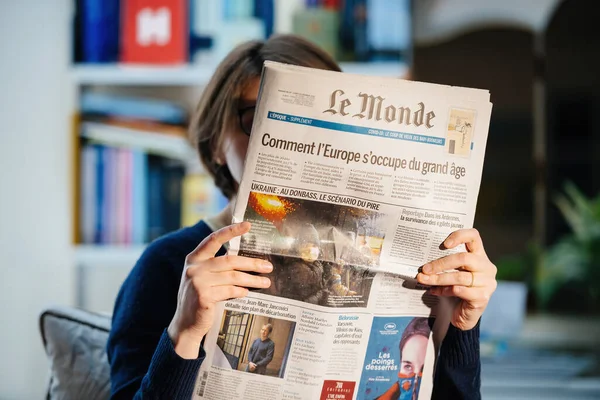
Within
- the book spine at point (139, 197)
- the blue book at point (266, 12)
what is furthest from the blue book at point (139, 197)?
the blue book at point (266, 12)

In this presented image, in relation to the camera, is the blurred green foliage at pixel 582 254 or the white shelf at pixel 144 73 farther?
the blurred green foliage at pixel 582 254

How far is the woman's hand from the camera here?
811 mm

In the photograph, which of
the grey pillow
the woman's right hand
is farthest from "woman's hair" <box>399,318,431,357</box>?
the grey pillow

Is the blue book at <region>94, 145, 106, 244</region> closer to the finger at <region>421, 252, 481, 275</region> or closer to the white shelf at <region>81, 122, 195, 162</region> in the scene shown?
the white shelf at <region>81, 122, 195, 162</region>

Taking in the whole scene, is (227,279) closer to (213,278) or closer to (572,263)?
(213,278)

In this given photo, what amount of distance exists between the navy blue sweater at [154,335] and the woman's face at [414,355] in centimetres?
7

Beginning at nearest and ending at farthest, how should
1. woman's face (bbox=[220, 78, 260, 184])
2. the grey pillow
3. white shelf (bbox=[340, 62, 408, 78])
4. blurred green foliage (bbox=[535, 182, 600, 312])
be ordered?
woman's face (bbox=[220, 78, 260, 184])
the grey pillow
white shelf (bbox=[340, 62, 408, 78])
blurred green foliage (bbox=[535, 182, 600, 312])

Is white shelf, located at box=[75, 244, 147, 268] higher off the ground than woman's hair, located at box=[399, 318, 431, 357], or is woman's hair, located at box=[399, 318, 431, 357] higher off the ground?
woman's hair, located at box=[399, 318, 431, 357]

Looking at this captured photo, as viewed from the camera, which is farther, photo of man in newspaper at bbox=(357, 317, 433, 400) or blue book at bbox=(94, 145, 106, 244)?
blue book at bbox=(94, 145, 106, 244)

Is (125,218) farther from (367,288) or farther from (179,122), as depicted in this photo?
(367,288)

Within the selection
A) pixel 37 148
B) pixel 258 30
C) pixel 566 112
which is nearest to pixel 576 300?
pixel 566 112

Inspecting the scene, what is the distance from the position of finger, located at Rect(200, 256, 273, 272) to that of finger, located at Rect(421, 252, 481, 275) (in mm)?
214

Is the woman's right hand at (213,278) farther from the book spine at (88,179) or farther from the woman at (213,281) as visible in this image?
the book spine at (88,179)

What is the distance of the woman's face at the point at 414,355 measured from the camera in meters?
0.88
